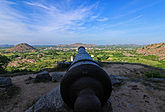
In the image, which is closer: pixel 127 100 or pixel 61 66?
pixel 127 100

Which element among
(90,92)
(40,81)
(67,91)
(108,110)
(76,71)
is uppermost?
(76,71)

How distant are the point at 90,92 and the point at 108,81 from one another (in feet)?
1.90

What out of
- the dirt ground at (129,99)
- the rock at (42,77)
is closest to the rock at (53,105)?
the dirt ground at (129,99)

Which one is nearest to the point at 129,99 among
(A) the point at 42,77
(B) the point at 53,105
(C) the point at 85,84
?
(B) the point at 53,105

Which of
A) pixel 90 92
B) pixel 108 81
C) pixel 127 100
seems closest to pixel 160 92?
pixel 127 100

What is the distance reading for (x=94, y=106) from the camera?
4.30 ft

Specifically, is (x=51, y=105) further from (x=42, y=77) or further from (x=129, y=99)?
(x=42, y=77)

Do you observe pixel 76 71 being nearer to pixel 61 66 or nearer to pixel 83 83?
pixel 83 83

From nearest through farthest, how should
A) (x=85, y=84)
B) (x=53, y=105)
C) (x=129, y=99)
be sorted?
(x=85, y=84)
(x=53, y=105)
(x=129, y=99)

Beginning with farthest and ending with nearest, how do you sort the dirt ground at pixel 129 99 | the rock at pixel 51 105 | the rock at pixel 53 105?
the dirt ground at pixel 129 99, the rock at pixel 51 105, the rock at pixel 53 105

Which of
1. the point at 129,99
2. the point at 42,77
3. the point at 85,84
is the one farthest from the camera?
the point at 42,77

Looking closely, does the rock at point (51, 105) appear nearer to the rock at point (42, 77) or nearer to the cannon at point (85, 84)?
the cannon at point (85, 84)

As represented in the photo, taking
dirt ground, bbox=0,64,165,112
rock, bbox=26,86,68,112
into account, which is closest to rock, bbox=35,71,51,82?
dirt ground, bbox=0,64,165,112

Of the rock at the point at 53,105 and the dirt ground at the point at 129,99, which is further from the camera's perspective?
the dirt ground at the point at 129,99
